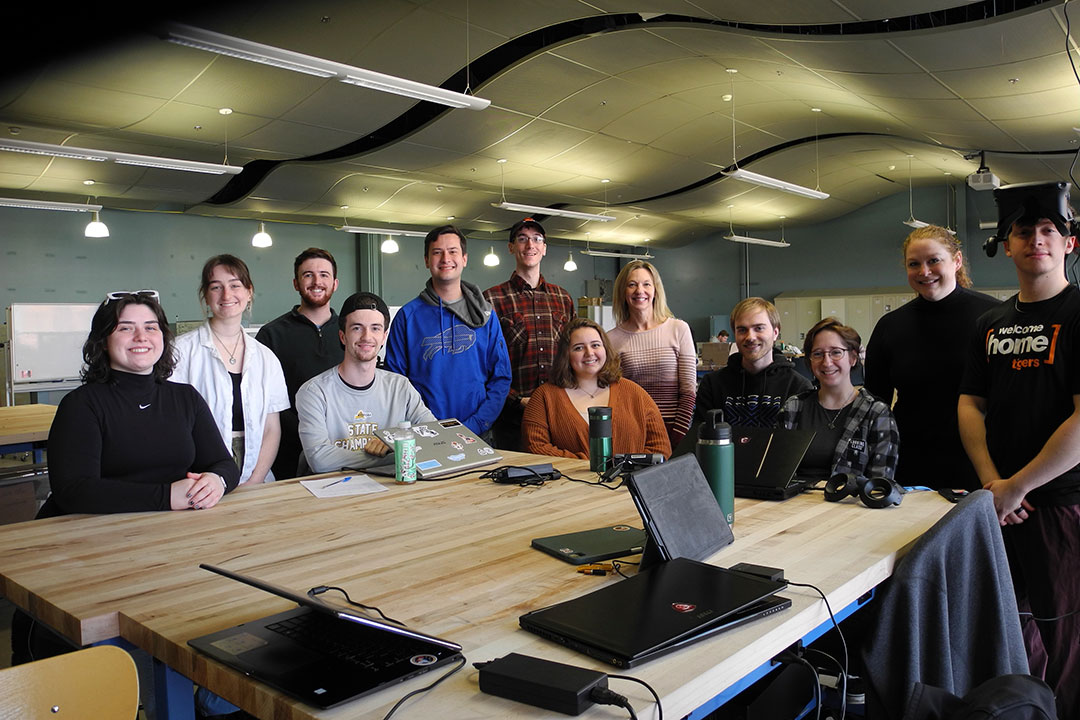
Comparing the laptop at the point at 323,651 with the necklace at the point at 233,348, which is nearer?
the laptop at the point at 323,651

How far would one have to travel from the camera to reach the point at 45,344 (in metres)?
8.79

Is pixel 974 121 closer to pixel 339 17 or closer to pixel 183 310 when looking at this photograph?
pixel 339 17

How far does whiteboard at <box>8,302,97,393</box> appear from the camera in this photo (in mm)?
8555

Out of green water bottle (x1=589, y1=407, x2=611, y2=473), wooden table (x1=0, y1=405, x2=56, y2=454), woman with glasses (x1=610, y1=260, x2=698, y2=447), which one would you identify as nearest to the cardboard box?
wooden table (x1=0, y1=405, x2=56, y2=454)

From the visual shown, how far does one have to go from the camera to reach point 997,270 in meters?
13.7

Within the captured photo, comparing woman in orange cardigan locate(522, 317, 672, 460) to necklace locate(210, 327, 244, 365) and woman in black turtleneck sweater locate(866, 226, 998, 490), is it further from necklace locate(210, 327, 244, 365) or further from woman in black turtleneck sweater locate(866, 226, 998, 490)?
necklace locate(210, 327, 244, 365)

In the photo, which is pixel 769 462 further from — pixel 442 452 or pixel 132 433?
pixel 132 433

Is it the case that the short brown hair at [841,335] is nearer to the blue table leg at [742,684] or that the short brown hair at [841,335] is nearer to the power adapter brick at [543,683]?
the blue table leg at [742,684]

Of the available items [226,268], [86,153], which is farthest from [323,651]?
[86,153]

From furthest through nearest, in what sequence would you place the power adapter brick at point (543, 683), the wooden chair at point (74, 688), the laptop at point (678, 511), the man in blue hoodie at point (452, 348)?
1. the man in blue hoodie at point (452, 348)
2. the laptop at point (678, 511)
3. the wooden chair at point (74, 688)
4. the power adapter brick at point (543, 683)

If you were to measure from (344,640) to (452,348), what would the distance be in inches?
86.1

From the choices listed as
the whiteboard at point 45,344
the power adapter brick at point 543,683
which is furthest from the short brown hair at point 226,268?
the whiteboard at point 45,344

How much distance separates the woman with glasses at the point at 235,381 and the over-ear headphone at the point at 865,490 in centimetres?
192

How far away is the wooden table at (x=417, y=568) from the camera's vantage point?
3.41 feet
